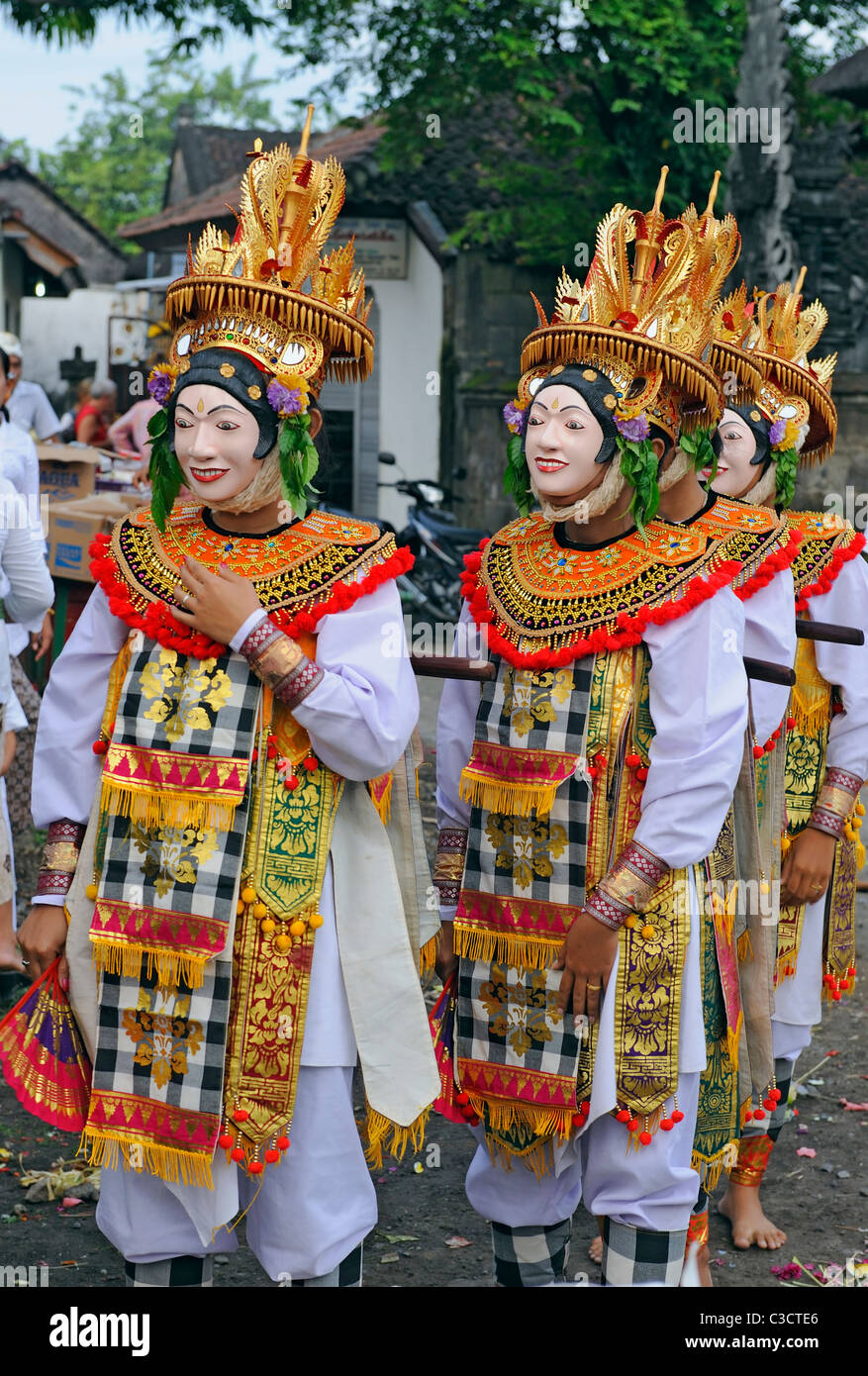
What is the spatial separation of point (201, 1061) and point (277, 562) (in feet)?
3.25

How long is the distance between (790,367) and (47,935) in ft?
9.08

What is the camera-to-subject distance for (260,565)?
3088mm

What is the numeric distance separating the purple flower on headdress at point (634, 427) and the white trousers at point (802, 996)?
1820 millimetres

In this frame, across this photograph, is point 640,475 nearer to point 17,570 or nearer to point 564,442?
point 564,442

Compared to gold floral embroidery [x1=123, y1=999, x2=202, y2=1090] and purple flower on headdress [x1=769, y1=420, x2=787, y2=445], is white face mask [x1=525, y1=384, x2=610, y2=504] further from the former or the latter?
purple flower on headdress [x1=769, y1=420, x2=787, y2=445]

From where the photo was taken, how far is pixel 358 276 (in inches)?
127

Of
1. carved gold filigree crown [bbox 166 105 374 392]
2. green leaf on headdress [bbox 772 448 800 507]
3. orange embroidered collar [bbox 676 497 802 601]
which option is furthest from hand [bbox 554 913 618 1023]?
green leaf on headdress [bbox 772 448 800 507]

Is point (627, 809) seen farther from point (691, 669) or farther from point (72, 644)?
point (72, 644)

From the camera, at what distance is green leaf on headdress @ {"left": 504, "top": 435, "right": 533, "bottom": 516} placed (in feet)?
11.3

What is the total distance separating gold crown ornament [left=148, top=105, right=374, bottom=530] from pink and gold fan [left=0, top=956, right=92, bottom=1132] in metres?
1.02

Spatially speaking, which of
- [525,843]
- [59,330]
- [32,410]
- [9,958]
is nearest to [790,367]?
[525,843]

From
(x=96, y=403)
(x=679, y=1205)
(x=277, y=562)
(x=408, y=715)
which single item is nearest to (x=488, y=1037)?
(x=679, y=1205)

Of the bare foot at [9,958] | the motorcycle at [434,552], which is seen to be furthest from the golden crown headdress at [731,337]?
the motorcycle at [434,552]
